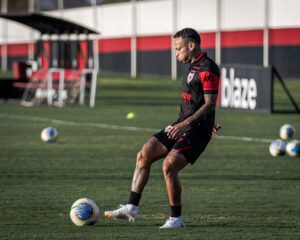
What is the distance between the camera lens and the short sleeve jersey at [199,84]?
9.99 meters

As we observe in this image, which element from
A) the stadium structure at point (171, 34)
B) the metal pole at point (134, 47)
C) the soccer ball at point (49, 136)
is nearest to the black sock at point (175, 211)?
the soccer ball at point (49, 136)

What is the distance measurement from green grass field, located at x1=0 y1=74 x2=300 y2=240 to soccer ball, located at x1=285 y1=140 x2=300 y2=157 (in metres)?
0.15

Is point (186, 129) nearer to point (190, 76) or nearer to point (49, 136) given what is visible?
point (190, 76)

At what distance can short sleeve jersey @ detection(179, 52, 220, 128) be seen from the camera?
999cm

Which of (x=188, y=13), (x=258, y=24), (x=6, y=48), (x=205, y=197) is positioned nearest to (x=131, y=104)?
(x=258, y=24)

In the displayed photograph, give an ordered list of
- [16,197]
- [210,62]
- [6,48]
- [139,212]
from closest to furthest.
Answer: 1. [210,62]
2. [139,212]
3. [16,197]
4. [6,48]

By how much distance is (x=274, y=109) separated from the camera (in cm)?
3031

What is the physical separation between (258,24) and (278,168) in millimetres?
30647

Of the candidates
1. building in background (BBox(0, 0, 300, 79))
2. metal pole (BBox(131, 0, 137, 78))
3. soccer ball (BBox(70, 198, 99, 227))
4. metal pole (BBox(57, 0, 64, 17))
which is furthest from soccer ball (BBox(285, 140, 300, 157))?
metal pole (BBox(57, 0, 64, 17))

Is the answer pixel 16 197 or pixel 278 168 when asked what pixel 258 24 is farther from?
pixel 16 197

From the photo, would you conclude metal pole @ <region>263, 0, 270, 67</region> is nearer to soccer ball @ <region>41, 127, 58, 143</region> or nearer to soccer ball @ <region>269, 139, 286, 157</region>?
soccer ball @ <region>41, 127, 58, 143</region>

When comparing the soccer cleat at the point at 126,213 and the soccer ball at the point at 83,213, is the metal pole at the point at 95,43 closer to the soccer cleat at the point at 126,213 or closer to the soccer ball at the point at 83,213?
the soccer cleat at the point at 126,213

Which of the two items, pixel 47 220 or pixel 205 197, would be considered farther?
pixel 205 197

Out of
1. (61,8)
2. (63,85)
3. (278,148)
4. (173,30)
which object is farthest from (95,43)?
(278,148)
